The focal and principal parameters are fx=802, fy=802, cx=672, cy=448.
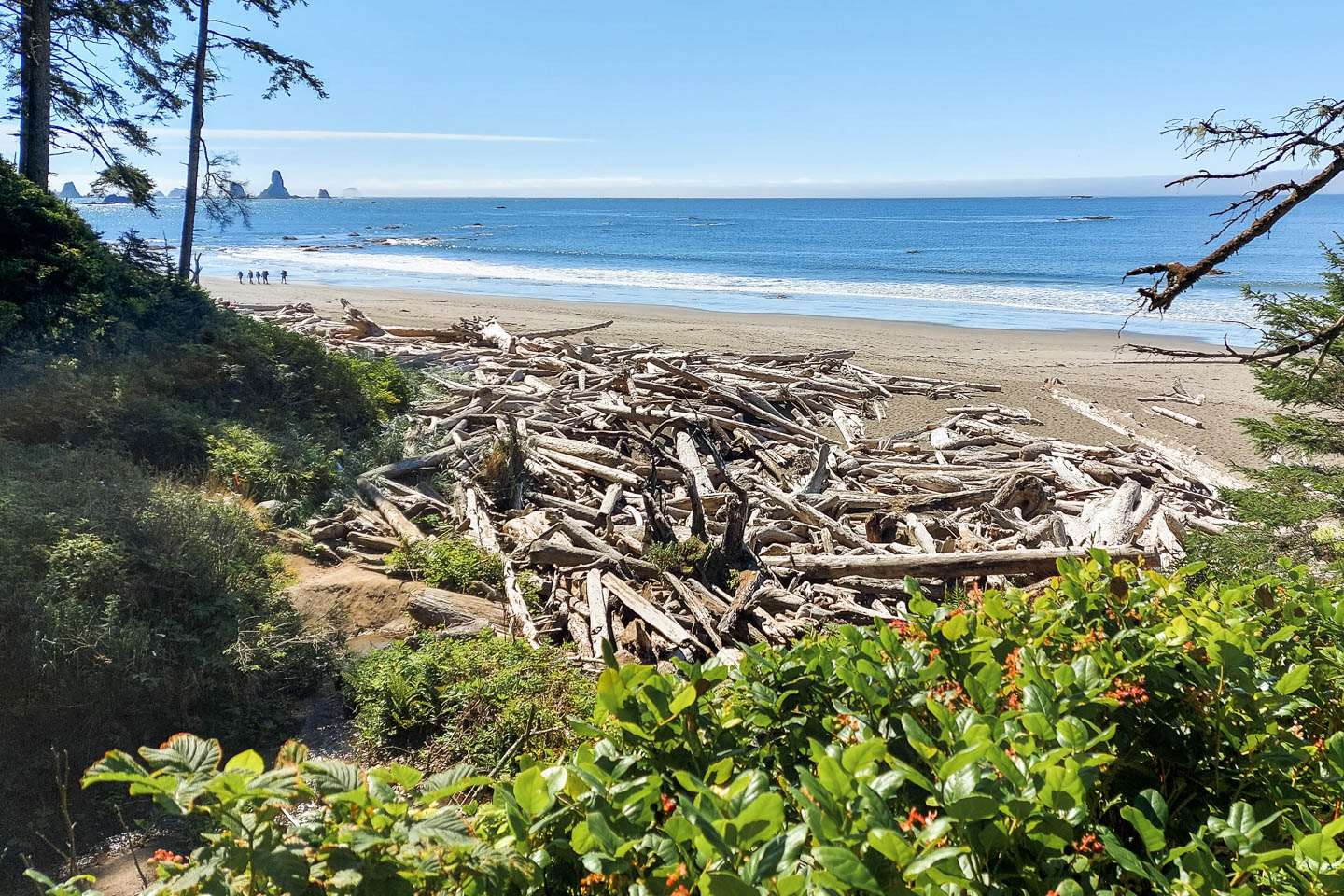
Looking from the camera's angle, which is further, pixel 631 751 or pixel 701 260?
pixel 701 260

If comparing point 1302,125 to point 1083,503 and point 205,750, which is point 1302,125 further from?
point 1083,503

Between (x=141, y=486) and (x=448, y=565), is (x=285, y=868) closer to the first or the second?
(x=448, y=565)

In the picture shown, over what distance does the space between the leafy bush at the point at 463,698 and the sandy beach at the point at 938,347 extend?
23.8 feet

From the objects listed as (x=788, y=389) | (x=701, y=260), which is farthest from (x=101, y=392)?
(x=701, y=260)

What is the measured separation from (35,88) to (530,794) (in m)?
17.1

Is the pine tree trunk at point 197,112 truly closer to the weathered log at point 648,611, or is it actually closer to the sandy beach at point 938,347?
the sandy beach at point 938,347

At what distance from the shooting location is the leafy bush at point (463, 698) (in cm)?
496

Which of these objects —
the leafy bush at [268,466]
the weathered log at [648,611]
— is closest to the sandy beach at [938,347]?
the weathered log at [648,611]

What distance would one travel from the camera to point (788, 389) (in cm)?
1370

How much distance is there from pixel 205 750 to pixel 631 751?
95 cm

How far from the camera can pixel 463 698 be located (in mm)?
5246

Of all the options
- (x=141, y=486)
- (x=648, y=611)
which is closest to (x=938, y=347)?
(x=648, y=611)

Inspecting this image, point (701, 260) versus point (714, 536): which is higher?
point (701, 260)

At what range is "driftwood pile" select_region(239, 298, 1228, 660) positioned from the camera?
6773 mm
